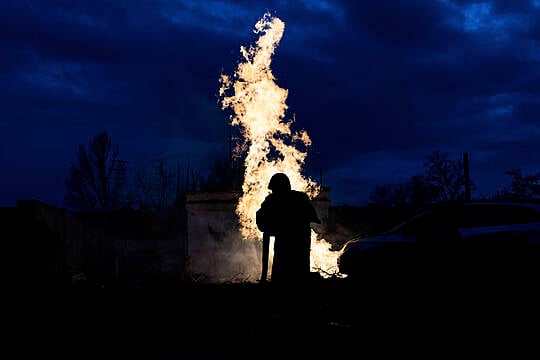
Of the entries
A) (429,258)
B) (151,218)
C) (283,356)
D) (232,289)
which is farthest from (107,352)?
(151,218)

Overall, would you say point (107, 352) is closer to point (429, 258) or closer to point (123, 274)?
point (429, 258)

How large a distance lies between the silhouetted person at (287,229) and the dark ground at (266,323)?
0.20 meters

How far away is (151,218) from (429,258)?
82.2 ft

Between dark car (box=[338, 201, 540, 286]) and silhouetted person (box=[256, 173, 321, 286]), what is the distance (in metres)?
4.41

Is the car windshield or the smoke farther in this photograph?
the smoke

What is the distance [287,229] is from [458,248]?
4.63 meters

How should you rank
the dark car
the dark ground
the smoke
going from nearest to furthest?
the dark ground, the dark car, the smoke

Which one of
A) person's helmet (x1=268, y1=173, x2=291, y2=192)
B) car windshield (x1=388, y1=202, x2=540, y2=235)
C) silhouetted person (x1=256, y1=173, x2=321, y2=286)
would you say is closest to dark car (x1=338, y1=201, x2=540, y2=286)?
car windshield (x1=388, y1=202, x2=540, y2=235)

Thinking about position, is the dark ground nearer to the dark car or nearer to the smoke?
the dark car

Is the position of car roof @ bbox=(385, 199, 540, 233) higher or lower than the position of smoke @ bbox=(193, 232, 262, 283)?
higher

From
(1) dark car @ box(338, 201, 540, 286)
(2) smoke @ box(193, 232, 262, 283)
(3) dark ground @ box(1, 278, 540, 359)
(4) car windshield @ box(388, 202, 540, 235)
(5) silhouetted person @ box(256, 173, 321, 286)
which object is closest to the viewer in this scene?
(3) dark ground @ box(1, 278, 540, 359)

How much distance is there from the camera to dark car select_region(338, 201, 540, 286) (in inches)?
327

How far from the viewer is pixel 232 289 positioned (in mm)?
9078

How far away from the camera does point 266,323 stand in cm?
677
